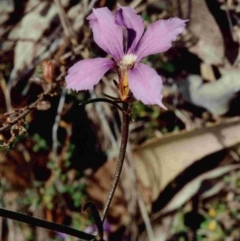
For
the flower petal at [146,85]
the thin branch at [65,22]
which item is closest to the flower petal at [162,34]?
the flower petal at [146,85]

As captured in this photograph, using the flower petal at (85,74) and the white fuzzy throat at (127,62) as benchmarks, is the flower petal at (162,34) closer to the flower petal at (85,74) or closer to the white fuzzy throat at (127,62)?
the white fuzzy throat at (127,62)

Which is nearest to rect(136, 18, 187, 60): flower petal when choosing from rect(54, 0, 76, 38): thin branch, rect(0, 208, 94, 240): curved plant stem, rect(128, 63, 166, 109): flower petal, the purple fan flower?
the purple fan flower

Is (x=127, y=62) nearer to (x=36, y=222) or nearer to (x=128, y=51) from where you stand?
(x=128, y=51)

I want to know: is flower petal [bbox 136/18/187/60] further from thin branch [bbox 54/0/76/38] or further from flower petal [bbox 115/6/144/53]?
thin branch [bbox 54/0/76/38]

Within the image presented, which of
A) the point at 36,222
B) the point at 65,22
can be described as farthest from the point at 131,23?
the point at 65,22

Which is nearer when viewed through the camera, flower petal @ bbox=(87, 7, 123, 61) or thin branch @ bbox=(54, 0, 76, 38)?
flower petal @ bbox=(87, 7, 123, 61)

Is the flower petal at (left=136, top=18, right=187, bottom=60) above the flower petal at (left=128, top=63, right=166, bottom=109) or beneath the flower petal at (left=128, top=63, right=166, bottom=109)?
above

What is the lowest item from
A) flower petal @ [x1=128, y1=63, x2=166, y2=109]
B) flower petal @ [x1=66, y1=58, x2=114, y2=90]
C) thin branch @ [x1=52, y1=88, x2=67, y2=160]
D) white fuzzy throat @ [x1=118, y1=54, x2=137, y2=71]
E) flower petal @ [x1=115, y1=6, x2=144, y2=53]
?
thin branch @ [x1=52, y1=88, x2=67, y2=160]
